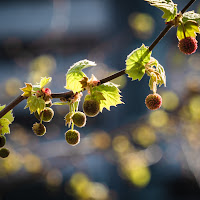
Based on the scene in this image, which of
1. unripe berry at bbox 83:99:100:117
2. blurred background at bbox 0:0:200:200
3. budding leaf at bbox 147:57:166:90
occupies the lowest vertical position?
unripe berry at bbox 83:99:100:117

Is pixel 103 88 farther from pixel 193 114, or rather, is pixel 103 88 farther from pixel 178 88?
pixel 178 88

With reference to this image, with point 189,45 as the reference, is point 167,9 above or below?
above

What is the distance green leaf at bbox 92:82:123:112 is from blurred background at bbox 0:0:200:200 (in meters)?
4.53

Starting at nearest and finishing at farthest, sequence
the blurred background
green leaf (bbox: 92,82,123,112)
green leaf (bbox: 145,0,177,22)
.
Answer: green leaf (bbox: 145,0,177,22)
green leaf (bbox: 92,82,123,112)
the blurred background

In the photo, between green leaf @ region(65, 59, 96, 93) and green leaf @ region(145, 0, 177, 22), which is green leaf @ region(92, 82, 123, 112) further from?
green leaf @ region(145, 0, 177, 22)

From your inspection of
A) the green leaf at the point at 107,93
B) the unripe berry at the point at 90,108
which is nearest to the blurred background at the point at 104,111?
the green leaf at the point at 107,93

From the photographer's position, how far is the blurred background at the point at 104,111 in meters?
6.18

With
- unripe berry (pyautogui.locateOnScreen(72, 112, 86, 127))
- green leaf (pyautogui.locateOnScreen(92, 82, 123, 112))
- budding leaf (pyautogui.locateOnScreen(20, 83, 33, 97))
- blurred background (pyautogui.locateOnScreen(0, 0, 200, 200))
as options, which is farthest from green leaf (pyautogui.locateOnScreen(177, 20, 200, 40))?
blurred background (pyautogui.locateOnScreen(0, 0, 200, 200))

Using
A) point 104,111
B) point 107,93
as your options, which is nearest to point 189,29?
point 107,93

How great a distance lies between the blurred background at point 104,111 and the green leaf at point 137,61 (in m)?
4.62

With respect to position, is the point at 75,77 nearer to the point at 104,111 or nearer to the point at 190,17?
the point at 190,17

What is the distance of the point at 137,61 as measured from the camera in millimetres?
1261

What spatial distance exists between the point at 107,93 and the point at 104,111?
8.22m

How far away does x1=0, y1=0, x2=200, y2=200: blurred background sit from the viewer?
618 cm
